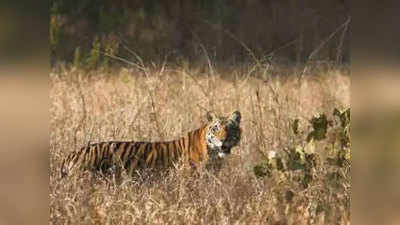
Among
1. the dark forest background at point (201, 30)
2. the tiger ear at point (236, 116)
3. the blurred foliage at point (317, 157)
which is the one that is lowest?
the blurred foliage at point (317, 157)

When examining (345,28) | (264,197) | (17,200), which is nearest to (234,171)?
(264,197)

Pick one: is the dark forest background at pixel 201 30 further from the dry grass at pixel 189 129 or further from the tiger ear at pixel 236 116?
the tiger ear at pixel 236 116

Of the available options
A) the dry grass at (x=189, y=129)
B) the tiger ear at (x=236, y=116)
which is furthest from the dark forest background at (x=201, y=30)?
the tiger ear at (x=236, y=116)

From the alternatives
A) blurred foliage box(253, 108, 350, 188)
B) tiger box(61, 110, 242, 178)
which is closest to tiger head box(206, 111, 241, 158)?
tiger box(61, 110, 242, 178)

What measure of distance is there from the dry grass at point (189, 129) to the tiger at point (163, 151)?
4 cm

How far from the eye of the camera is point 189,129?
4.12m

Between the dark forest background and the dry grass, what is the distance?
102 mm

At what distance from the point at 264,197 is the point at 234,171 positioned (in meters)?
0.21

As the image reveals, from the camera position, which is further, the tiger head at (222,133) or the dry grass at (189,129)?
the tiger head at (222,133)

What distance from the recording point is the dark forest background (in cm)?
408

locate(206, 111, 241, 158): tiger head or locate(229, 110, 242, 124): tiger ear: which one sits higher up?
locate(229, 110, 242, 124): tiger ear

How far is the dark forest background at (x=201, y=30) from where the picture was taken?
4.08m

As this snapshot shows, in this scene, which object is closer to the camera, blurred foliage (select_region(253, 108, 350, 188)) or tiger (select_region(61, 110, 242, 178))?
tiger (select_region(61, 110, 242, 178))

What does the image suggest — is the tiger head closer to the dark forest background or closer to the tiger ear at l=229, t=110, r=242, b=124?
the tiger ear at l=229, t=110, r=242, b=124
